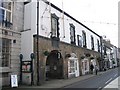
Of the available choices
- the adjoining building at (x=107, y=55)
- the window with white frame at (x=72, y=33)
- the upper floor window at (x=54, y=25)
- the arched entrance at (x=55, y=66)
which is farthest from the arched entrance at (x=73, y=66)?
the adjoining building at (x=107, y=55)

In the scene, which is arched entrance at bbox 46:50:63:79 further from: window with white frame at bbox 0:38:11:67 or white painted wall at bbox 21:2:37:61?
window with white frame at bbox 0:38:11:67

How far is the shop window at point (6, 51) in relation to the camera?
60.1ft

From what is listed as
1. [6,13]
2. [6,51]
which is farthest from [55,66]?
[6,13]

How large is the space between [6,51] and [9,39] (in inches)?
38.6

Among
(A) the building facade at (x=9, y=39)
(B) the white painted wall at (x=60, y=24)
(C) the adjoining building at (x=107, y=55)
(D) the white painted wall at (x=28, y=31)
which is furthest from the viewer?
(C) the adjoining building at (x=107, y=55)

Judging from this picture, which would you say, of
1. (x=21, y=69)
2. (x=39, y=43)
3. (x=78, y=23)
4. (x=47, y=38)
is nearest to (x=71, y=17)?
(x=78, y=23)

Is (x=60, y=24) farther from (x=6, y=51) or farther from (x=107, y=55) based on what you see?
(x=107, y=55)

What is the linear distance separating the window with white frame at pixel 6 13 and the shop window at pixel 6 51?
1.34 m

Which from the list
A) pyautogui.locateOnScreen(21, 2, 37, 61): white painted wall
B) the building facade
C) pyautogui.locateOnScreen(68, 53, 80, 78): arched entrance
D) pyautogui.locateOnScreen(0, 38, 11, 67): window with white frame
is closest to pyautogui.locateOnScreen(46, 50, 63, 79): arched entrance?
pyautogui.locateOnScreen(68, 53, 80, 78): arched entrance

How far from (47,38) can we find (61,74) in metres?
6.14

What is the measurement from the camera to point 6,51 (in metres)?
18.6

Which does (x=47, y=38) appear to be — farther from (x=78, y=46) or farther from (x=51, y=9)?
(x=78, y=46)

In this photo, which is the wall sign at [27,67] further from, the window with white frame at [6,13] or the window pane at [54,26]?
the window pane at [54,26]

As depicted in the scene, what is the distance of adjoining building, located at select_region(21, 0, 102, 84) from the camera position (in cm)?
2020
